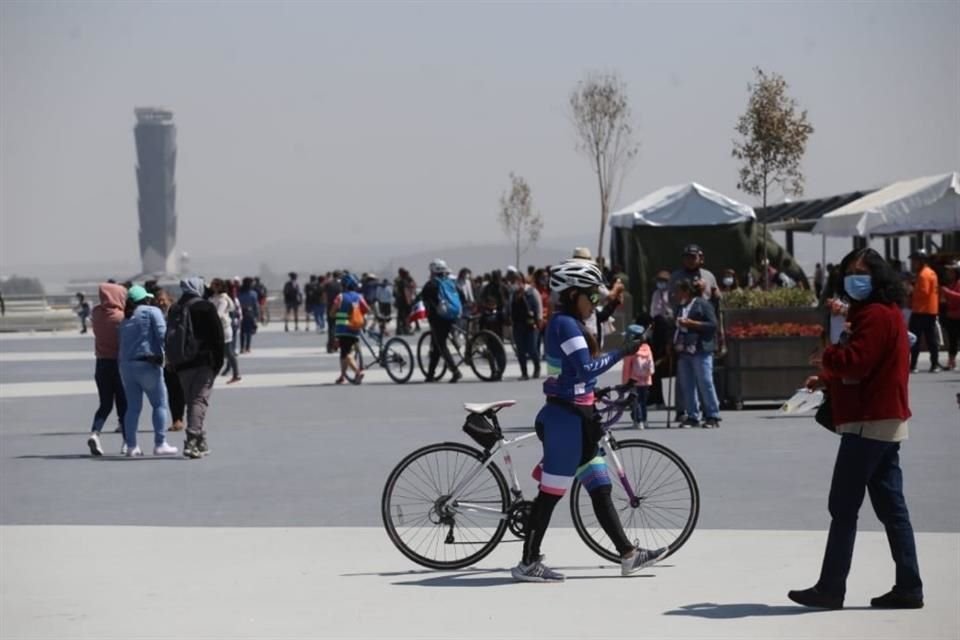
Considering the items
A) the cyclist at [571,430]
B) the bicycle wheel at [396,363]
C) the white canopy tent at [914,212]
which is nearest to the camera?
the cyclist at [571,430]

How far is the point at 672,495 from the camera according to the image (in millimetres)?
9336

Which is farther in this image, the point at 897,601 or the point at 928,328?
the point at 928,328

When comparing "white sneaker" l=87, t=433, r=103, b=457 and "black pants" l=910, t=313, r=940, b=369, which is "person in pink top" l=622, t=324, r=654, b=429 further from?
"black pants" l=910, t=313, r=940, b=369

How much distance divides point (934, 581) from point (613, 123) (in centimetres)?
5238

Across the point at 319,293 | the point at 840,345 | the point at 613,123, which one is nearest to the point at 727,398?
the point at 840,345

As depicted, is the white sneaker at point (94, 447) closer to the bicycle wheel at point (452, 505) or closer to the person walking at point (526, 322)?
the bicycle wheel at point (452, 505)

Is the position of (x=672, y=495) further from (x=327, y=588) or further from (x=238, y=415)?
(x=238, y=415)

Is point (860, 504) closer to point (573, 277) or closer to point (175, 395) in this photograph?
point (573, 277)

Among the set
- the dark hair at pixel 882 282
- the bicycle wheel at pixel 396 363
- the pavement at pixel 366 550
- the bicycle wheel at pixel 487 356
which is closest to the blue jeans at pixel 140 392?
the pavement at pixel 366 550

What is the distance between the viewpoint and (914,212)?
2938 centimetres

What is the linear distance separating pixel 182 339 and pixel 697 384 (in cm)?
526

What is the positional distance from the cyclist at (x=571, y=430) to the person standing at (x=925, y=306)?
16.4m

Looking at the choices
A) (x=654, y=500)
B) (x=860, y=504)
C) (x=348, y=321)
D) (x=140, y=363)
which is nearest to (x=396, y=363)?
(x=348, y=321)

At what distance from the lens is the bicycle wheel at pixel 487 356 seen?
25281mm
